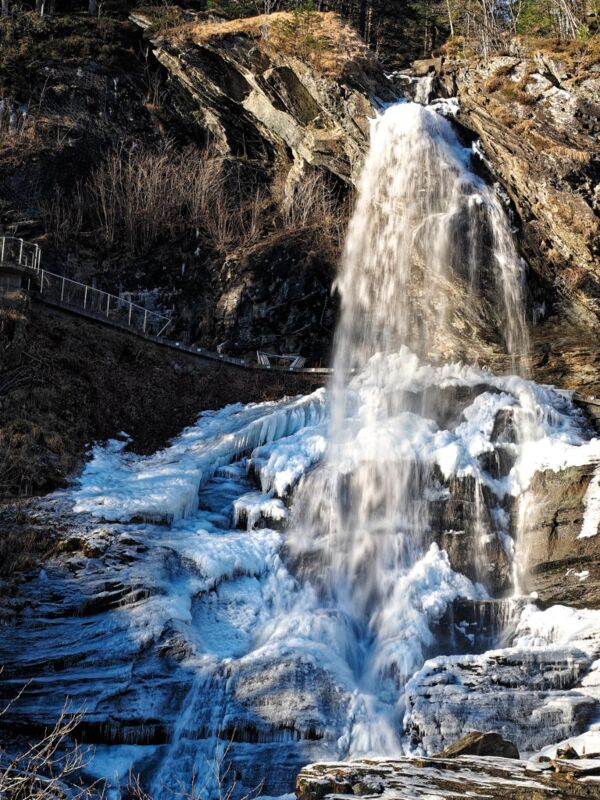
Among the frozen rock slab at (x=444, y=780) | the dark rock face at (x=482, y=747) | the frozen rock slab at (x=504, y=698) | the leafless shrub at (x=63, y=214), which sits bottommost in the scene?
the frozen rock slab at (x=504, y=698)

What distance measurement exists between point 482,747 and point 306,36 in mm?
26806

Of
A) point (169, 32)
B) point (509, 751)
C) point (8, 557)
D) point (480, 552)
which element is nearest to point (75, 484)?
point (8, 557)

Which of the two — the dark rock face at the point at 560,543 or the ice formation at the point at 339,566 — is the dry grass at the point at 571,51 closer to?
the ice formation at the point at 339,566

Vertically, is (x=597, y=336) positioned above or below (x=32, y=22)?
below

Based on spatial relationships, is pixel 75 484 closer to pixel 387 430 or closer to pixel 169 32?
pixel 387 430

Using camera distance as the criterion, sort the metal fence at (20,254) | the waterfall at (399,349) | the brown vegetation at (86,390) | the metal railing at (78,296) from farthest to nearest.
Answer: the metal railing at (78,296)
the metal fence at (20,254)
the brown vegetation at (86,390)
the waterfall at (399,349)

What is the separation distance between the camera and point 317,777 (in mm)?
9789

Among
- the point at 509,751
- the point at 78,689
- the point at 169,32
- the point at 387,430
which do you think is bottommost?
the point at 78,689

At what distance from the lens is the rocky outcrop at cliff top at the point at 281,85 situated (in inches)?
1227

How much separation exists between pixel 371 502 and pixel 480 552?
2.72 meters

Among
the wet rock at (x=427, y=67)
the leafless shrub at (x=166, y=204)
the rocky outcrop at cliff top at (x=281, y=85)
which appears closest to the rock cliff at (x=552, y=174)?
the wet rock at (x=427, y=67)

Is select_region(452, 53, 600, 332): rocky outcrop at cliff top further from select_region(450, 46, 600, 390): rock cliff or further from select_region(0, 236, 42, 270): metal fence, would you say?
select_region(0, 236, 42, 270): metal fence

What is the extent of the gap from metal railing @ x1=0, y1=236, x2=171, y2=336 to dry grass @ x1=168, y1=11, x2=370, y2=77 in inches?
403

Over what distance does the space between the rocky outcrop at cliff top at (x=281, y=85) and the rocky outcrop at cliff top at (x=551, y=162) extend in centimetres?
426
